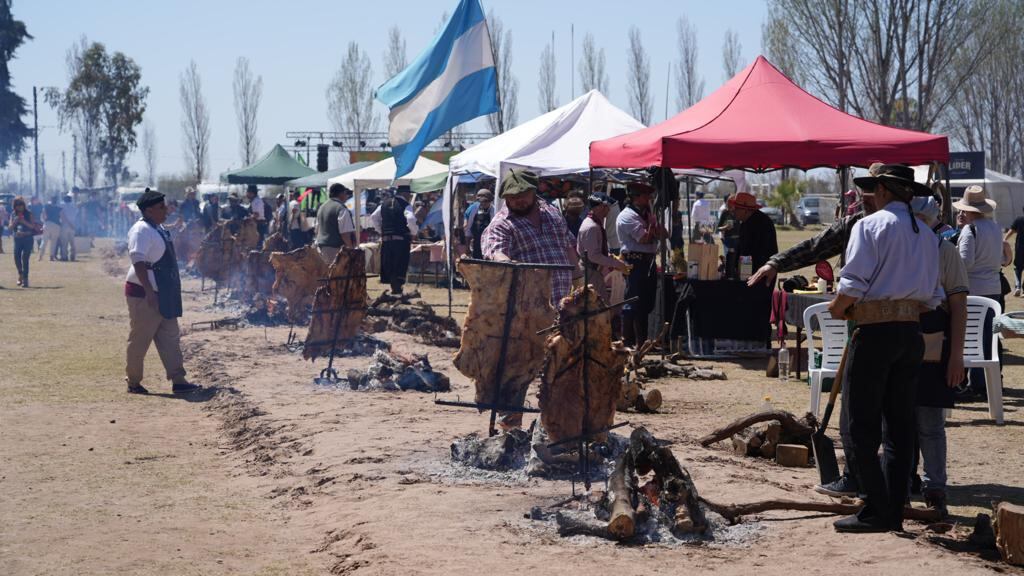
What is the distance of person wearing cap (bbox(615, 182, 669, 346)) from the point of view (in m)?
13.4

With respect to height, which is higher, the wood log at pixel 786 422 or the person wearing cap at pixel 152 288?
the person wearing cap at pixel 152 288

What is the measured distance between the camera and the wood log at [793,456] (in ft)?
26.0

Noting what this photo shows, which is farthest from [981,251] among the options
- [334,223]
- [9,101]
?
[9,101]

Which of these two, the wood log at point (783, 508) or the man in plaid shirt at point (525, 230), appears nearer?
the wood log at point (783, 508)

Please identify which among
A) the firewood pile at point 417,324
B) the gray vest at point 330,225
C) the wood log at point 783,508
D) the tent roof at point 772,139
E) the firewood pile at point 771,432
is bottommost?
the wood log at point 783,508

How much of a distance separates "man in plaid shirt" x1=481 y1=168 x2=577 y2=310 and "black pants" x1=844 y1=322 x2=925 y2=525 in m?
2.69

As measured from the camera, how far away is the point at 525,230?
26.7 feet

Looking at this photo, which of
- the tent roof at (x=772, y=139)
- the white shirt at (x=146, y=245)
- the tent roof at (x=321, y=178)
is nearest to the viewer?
the white shirt at (x=146, y=245)

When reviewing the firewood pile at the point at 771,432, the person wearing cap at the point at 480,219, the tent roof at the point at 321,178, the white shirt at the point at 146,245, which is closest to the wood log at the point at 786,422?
the firewood pile at the point at 771,432

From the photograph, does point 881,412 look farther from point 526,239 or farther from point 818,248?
point 526,239

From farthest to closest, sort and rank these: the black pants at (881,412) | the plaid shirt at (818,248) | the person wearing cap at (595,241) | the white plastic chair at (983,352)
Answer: the person wearing cap at (595,241) < the white plastic chair at (983,352) < the plaid shirt at (818,248) < the black pants at (881,412)

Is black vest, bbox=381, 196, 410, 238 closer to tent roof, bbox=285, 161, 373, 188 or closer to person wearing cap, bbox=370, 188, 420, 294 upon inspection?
person wearing cap, bbox=370, 188, 420, 294

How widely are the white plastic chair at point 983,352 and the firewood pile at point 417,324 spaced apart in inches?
273

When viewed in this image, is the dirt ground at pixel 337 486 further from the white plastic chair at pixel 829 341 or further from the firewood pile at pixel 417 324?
the firewood pile at pixel 417 324
